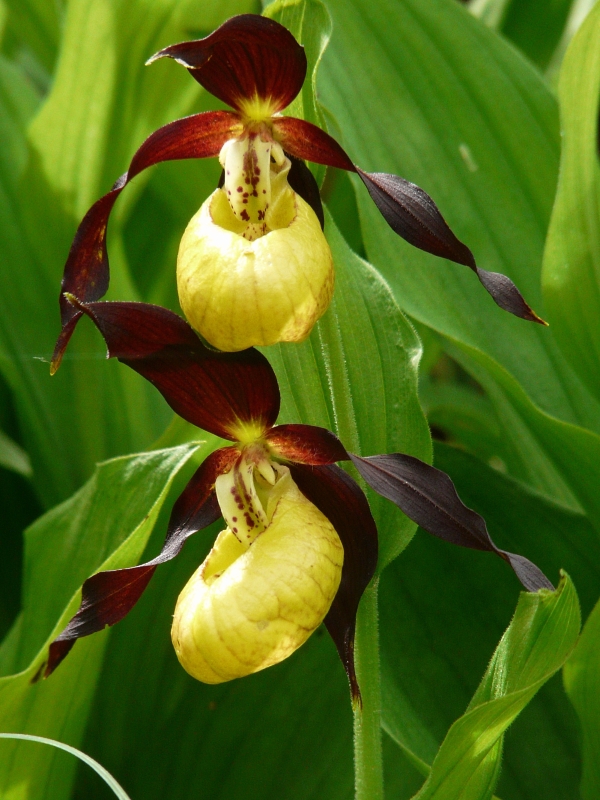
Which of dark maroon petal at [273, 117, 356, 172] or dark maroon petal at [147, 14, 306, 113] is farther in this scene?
dark maroon petal at [273, 117, 356, 172]

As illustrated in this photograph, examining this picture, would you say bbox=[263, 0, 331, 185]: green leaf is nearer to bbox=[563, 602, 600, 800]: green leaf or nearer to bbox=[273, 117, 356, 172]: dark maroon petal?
bbox=[273, 117, 356, 172]: dark maroon petal

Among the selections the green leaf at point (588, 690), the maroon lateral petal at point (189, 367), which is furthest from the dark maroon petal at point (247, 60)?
the green leaf at point (588, 690)

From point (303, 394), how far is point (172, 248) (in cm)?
123

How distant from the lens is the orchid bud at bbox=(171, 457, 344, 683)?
705 mm

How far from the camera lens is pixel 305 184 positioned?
819mm

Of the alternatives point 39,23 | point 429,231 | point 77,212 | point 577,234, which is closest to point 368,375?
point 429,231

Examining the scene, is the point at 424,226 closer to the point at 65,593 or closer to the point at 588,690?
the point at 588,690

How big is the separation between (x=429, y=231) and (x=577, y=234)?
0.44m

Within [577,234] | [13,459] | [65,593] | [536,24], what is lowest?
[13,459]

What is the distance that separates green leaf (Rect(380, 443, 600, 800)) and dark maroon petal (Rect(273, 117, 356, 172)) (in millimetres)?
452

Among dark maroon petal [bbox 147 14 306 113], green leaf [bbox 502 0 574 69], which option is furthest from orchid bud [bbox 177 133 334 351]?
green leaf [bbox 502 0 574 69]

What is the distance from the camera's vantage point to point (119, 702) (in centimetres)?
120

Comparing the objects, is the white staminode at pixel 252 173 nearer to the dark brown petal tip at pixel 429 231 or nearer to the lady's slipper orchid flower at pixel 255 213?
the lady's slipper orchid flower at pixel 255 213

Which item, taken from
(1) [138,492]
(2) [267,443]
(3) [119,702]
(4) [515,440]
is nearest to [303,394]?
(2) [267,443]
